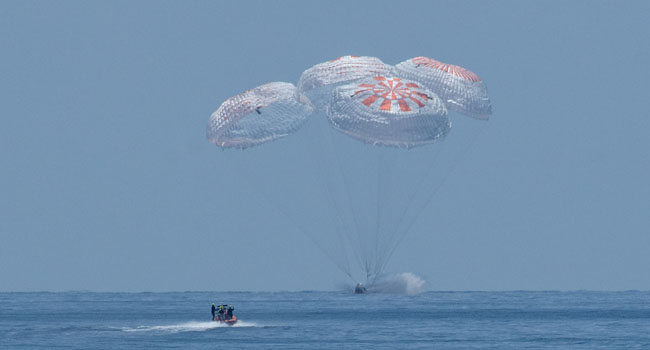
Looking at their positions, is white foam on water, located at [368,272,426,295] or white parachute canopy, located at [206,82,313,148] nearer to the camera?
white parachute canopy, located at [206,82,313,148]

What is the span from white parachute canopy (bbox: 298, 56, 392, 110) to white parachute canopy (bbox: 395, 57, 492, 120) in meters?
1.42

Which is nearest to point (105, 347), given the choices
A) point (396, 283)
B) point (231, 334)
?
point (231, 334)

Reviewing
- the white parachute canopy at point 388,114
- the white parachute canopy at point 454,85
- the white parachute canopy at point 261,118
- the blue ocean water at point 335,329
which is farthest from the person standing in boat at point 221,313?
the white parachute canopy at point 454,85

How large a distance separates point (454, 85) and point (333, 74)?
5176 millimetres

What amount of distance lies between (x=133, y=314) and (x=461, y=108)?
34352mm

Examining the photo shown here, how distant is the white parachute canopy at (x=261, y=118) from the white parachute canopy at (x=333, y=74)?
0.77 meters

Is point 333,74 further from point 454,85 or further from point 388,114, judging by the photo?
point 454,85

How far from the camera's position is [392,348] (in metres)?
50.2

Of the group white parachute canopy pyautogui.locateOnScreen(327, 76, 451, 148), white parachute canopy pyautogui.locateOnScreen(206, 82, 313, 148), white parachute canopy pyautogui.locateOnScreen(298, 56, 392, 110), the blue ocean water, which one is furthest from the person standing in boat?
white parachute canopy pyautogui.locateOnScreen(327, 76, 451, 148)

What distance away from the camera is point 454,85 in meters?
53.2

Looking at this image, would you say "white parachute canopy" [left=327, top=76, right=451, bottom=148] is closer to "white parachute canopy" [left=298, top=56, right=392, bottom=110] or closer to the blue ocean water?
"white parachute canopy" [left=298, top=56, right=392, bottom=110]

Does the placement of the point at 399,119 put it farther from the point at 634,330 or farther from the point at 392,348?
the point at 634,330

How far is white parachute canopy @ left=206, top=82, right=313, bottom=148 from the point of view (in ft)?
171

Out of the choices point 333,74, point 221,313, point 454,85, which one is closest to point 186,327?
point 221,313
